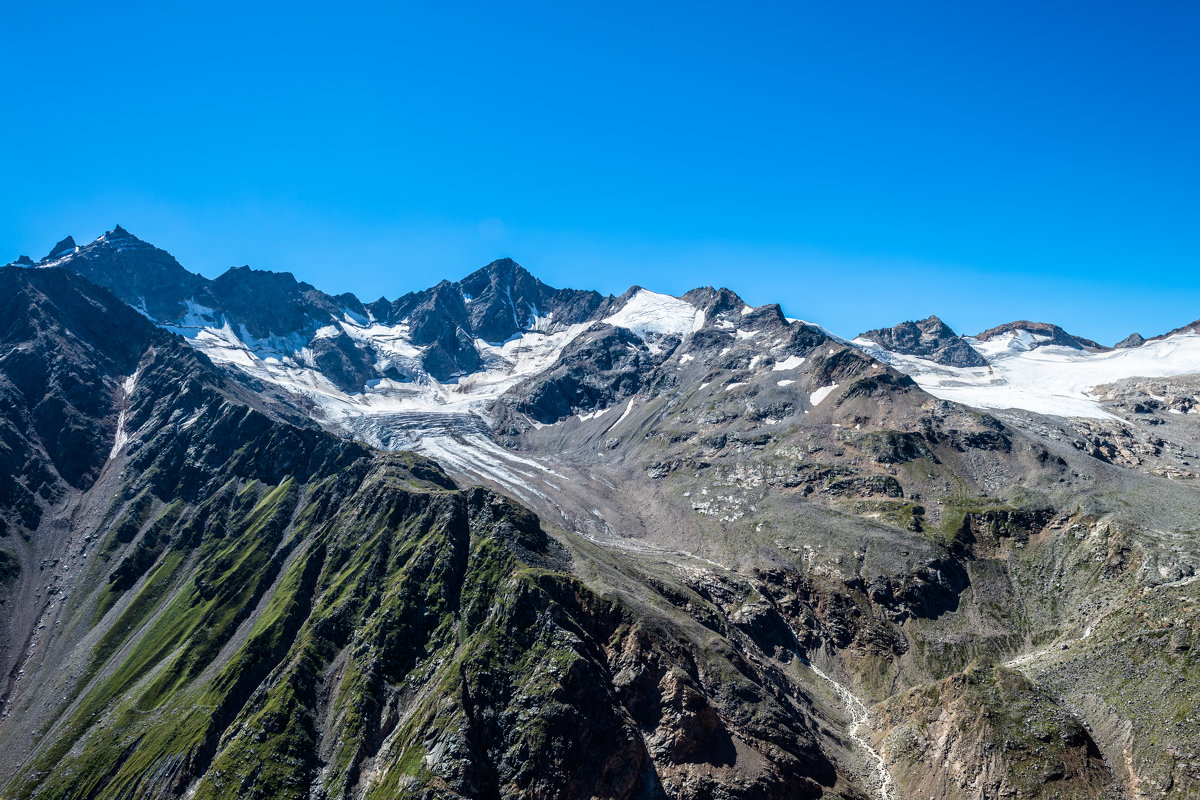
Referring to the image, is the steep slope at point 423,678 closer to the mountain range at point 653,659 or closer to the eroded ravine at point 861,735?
the mountain range at point 653,659

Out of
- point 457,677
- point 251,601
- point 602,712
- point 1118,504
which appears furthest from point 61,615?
point 1118,504

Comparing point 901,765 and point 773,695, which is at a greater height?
point 773,695

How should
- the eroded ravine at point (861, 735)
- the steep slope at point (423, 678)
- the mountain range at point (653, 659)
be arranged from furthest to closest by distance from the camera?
the eroded ravine at point (861, 735)
the steep slope at point (423, 678)
the mountain range at point (653, 659)

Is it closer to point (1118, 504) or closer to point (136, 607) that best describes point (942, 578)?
point (1118, 504)

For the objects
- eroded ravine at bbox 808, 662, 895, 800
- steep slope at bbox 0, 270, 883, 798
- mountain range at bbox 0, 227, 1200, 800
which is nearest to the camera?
mountain range at bbox 0, 227, 1200, 800

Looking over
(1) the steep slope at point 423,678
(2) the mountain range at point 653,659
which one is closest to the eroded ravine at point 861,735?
(2) the mountain range at point 653,659

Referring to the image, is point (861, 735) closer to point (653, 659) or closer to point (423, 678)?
point (653, 659)

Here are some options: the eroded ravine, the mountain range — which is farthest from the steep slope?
the eroded ravine

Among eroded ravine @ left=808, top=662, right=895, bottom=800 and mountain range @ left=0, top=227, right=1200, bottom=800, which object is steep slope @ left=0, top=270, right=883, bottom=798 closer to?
mountain range @ left=0, top=227, right=1200, bottom=800

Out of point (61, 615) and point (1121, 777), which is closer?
point (1121, 777)

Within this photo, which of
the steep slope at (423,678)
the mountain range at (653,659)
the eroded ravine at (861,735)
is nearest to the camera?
the mountain range at (653,659)

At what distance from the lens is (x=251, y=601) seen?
186 m

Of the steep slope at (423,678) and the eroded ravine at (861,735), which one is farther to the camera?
the eroded ravine at (861,735)

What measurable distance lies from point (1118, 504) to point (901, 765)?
346 ft
